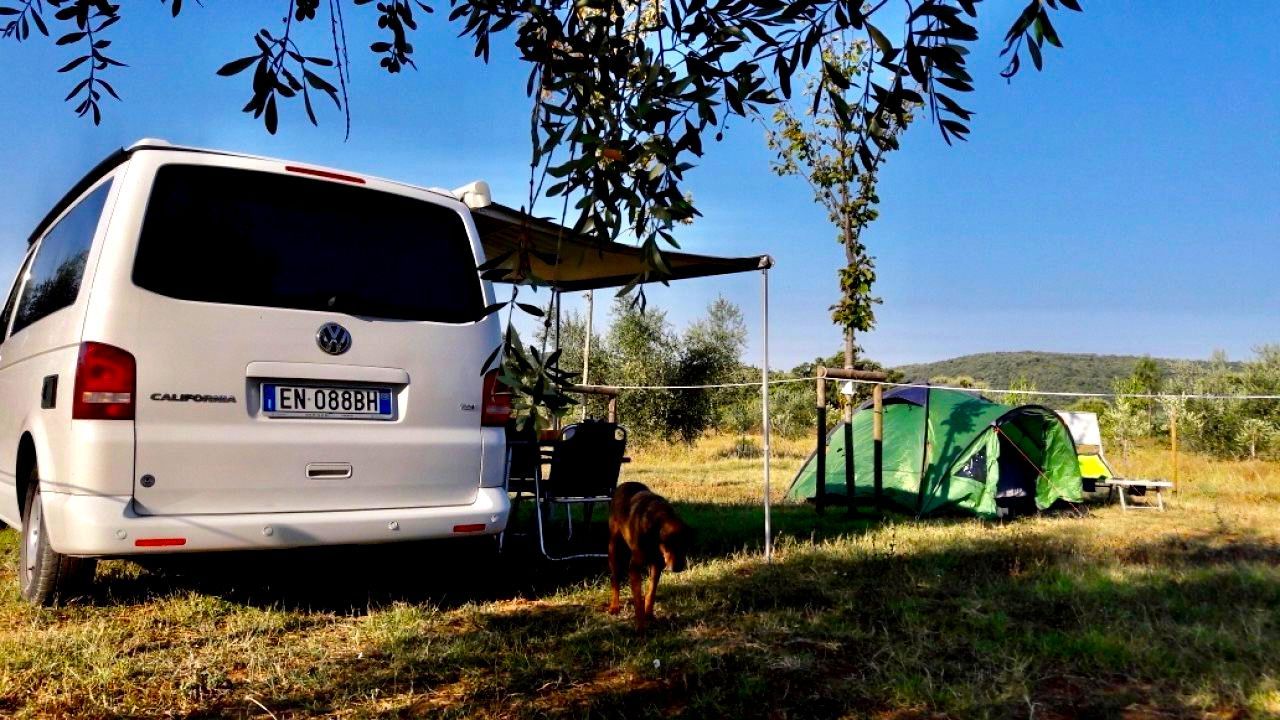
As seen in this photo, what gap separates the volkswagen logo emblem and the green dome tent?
7246mm

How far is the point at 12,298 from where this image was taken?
19.4 feet

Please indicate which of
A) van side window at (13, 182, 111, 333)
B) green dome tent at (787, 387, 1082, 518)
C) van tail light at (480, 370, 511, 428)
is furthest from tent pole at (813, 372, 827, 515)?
van side window at (13, 182, 111, 333)

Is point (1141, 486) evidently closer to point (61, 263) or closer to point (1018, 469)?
point (1018, 469)

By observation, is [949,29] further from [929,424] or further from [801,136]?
[801,136]

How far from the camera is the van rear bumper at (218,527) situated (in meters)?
3.54

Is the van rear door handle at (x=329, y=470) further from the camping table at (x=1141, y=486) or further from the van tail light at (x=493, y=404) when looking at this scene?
the camping table at (x=1141, y=486)

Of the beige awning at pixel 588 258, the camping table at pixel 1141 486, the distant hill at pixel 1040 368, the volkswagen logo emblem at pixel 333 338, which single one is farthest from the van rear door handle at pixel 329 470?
the distant hill at pixel 1040 368

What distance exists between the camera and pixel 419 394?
4.25 metres

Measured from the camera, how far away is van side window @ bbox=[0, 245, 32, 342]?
228 inches

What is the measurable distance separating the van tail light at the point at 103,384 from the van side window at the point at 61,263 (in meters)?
0.50

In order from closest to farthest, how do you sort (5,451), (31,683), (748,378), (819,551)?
(31,683) → (5,451) → (819,551) → (748,378)

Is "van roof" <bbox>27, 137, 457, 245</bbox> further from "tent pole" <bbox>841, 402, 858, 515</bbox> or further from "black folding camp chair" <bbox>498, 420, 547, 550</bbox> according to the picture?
"tent pole" <bbox>841, 402, 858, 515</bbox>

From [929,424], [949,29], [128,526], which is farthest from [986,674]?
[929,424]

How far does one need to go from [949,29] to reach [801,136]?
15279 millimetres
